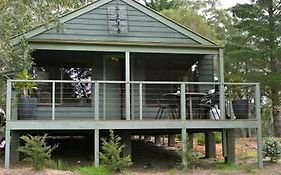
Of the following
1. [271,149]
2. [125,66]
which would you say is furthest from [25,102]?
[271,149]

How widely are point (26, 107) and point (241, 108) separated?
596 cm

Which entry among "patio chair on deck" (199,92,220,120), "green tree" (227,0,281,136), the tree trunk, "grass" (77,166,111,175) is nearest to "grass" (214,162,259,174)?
"patio chair on deck" (199,92,220,120)

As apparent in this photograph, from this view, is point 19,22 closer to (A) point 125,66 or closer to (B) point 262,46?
(A) point 125,66

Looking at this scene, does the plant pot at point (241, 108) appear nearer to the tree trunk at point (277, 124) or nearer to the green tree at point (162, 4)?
the tree trunk at point (277, 124)

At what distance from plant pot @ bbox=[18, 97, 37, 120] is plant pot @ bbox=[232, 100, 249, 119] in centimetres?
561

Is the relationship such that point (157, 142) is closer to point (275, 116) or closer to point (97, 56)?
point (275, 116)

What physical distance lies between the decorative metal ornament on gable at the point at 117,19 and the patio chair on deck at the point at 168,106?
2.60m

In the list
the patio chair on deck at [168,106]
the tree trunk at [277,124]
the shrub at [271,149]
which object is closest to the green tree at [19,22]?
the patio chair on deck at [168,106]

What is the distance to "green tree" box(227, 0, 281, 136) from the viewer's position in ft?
61.1

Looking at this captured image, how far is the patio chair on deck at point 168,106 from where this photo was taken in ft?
46.3

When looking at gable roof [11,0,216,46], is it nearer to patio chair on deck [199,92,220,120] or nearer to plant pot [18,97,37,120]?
patio chair on deck [199,92,220,120]

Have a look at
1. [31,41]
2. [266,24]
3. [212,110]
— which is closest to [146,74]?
[212,110]

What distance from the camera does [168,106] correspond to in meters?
14.4

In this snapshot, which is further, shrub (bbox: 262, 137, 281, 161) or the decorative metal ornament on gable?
the decorative metal ornament on gable
